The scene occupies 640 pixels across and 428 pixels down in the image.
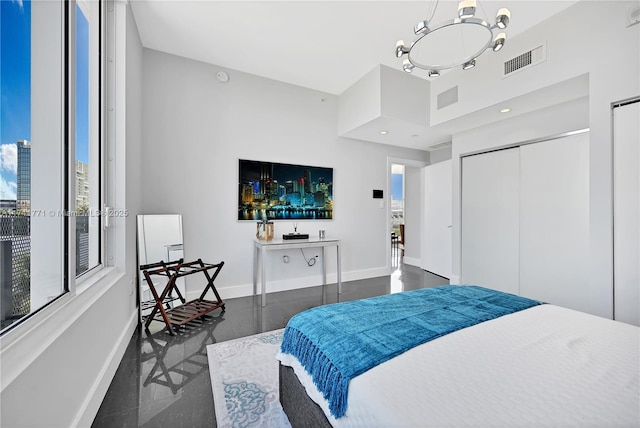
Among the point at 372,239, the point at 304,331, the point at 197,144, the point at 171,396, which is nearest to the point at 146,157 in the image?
the point at 197,144

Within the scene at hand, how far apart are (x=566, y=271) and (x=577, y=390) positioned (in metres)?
2.93

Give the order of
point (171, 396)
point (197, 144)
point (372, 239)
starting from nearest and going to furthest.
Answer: point (171, 396), point (197, 144), point (372, 239)

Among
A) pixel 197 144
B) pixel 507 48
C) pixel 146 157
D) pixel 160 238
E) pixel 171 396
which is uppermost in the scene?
pixel 507 48

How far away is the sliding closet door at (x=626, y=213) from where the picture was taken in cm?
219

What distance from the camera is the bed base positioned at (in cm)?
113

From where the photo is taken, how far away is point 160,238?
3.07 meters

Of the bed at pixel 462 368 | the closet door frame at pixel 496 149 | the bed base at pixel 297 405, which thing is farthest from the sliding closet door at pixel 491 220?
the bed base at pixel 297 405

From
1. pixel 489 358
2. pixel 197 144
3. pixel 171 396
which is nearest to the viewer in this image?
pixel 489 358

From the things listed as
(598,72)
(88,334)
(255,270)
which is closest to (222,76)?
(255,270)

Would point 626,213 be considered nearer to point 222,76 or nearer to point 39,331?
point 39,331

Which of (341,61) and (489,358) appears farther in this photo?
(341,61)

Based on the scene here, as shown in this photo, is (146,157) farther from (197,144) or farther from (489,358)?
(489,358)

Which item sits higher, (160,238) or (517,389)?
(160,238)

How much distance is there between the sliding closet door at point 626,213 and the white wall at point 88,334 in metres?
3.75
